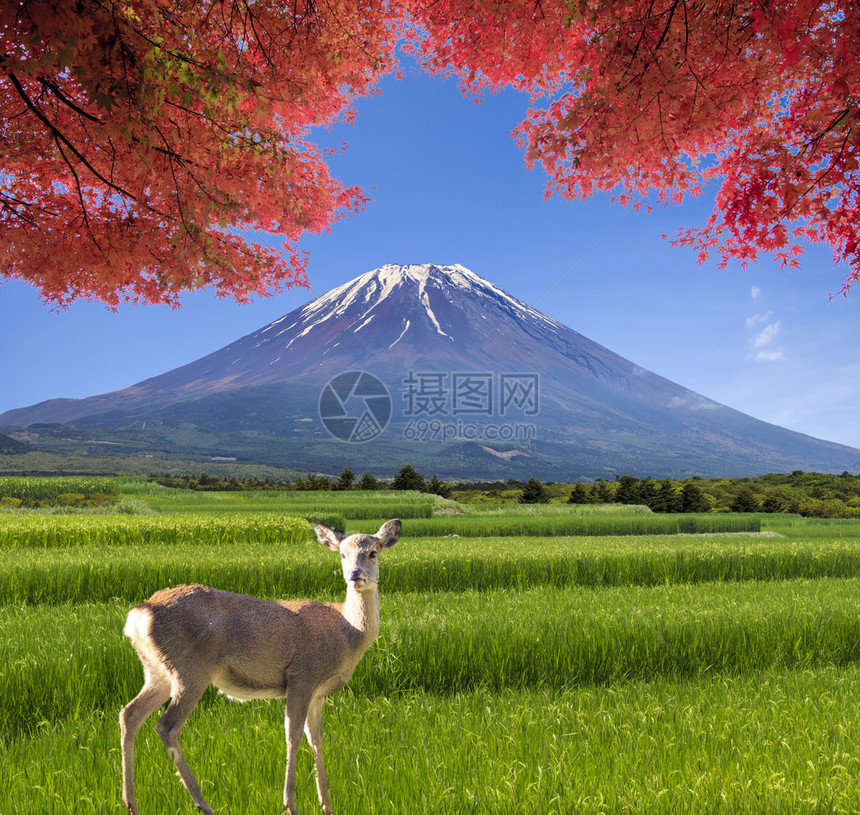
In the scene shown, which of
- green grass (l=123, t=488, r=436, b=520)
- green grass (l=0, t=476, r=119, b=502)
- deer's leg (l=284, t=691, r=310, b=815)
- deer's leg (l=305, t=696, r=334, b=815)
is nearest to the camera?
deer's leg (l=284, t=691, r=310, b=815)

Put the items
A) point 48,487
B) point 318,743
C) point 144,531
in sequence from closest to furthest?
point 318,743, point 144,531, point 48,487

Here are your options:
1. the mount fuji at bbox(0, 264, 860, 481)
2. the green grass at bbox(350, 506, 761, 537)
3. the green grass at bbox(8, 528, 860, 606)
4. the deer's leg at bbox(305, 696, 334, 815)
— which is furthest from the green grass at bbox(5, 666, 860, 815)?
the mount fuji at bbox(0, 264, 860, 481)

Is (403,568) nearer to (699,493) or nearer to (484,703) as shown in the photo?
(484,703)

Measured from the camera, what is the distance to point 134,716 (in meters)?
1.64

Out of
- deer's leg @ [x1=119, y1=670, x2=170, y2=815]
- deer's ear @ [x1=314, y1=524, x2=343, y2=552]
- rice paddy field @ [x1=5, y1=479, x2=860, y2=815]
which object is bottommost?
rice paddy field @ [x1=5, y1=479, x2=860, y2=815]

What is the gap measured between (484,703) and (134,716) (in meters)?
2.68

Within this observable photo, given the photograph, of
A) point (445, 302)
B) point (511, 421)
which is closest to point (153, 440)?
point (445, 302)

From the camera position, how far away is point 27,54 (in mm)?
4438

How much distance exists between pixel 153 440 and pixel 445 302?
107492 mm

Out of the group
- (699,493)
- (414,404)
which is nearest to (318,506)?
(699,493)

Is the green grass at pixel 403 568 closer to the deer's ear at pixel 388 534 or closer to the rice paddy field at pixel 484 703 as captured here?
the rice paddy field at pixel 484 703

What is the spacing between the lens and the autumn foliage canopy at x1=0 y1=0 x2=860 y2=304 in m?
4.98

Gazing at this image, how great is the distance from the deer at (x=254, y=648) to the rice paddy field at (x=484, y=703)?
0.61 metres

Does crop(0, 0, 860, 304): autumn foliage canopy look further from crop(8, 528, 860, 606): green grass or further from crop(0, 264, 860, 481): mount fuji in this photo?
crop(0, 264, 860, 481): mount fuji
